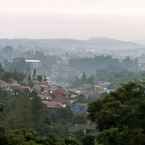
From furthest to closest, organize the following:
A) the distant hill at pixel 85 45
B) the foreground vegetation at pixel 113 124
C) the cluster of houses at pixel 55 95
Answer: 1. the distant hill at pixel 85 45
2. the cluster of houses at pixel 55 95
3. the foreground vegetation at pixel 113 124

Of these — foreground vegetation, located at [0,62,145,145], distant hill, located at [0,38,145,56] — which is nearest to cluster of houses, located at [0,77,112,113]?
foreground vegetation, located at [0,62,145,145]

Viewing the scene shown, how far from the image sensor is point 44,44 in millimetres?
65562

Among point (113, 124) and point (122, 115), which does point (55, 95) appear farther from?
point (122, 115)

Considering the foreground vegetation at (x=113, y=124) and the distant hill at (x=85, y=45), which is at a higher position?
the distant hill at (x=85, y=45)

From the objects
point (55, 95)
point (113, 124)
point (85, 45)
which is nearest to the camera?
point (113, 124)

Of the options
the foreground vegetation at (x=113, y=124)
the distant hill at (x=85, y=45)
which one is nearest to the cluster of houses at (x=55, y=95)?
the foreground vegetation at (x=113, y=124)

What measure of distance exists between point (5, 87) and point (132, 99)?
14.3 metres

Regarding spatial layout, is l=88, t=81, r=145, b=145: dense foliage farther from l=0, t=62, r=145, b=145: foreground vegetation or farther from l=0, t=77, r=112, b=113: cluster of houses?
l=0, t=77, r=112, b=113: cluster of houses

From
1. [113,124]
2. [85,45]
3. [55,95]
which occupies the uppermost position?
[85,45]

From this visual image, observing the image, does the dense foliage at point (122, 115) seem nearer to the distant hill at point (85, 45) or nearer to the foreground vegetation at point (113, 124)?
the foreground vegetation at point (113, 124)

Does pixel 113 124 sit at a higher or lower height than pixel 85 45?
lower

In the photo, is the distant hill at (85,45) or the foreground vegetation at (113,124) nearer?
the foreground vegetation at (113,124)

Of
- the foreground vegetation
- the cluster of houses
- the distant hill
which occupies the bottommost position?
the cluster of houses

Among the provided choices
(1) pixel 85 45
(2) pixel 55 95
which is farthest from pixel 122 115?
(1) pixel 85 45
